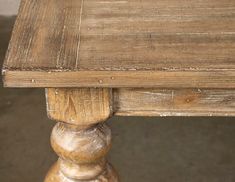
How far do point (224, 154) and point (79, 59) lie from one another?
3.59 feet

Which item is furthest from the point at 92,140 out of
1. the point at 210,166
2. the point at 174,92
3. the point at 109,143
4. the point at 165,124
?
the point at 165,124

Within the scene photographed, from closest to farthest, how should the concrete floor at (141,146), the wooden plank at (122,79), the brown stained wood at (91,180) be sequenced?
1. the wooden plank at (122,79)
2. the brown stained wood at (91,180)
3. the concrete floor at (141,146)

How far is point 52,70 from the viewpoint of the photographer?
75cm

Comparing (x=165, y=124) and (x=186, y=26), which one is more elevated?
(x=186, y=26)

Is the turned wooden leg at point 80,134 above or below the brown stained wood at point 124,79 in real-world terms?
below

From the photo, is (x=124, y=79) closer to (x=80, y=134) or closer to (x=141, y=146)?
(x=80, y=134)

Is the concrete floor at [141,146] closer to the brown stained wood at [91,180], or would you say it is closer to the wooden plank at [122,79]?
the brown stained wood at [91,180]

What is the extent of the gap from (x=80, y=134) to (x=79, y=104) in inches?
3.2

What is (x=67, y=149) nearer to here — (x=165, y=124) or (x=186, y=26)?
(x=186, y=26)

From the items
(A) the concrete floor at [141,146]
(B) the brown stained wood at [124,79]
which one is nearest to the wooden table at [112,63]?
(B) the brown stained wood at [124,79]

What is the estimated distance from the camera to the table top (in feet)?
2.47

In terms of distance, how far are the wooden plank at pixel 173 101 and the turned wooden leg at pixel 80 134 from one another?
0.09 feet

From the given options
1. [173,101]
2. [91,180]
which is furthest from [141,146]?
[173,101]

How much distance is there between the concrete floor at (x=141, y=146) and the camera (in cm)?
167
